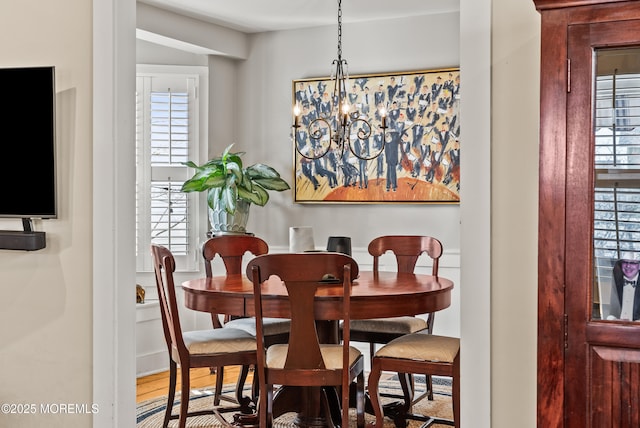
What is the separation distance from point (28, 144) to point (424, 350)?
2060mm

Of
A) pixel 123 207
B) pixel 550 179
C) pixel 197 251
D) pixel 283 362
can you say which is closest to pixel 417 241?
pixel 283 362

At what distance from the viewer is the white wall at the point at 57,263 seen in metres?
2.81

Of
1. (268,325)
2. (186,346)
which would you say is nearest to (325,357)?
(186,346)

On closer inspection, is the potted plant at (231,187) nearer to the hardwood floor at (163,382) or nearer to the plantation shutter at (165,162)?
the plantation shutter at (165,162)

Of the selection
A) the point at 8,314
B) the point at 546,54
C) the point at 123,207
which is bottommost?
the point at 8,314

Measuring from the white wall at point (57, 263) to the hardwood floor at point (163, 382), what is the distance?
1.91 m

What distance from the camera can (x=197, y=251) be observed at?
19.2 feet

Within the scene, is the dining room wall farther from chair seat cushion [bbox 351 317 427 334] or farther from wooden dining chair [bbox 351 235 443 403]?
chair seat cushion [bbox 351 317 427 334]

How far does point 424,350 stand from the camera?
354cm

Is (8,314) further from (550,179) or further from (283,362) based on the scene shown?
(550,179)

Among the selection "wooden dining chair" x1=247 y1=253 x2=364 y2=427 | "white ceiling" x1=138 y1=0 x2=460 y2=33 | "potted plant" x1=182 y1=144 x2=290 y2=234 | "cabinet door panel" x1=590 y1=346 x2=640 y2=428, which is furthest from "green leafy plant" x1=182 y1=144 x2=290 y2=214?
"cabinet door panel" x1=590 y1=346 x2=640 y2=428

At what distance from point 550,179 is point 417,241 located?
293cm

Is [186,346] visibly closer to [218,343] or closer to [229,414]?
[218,343]

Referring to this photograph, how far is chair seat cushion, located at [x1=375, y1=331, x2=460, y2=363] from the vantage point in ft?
11.5
